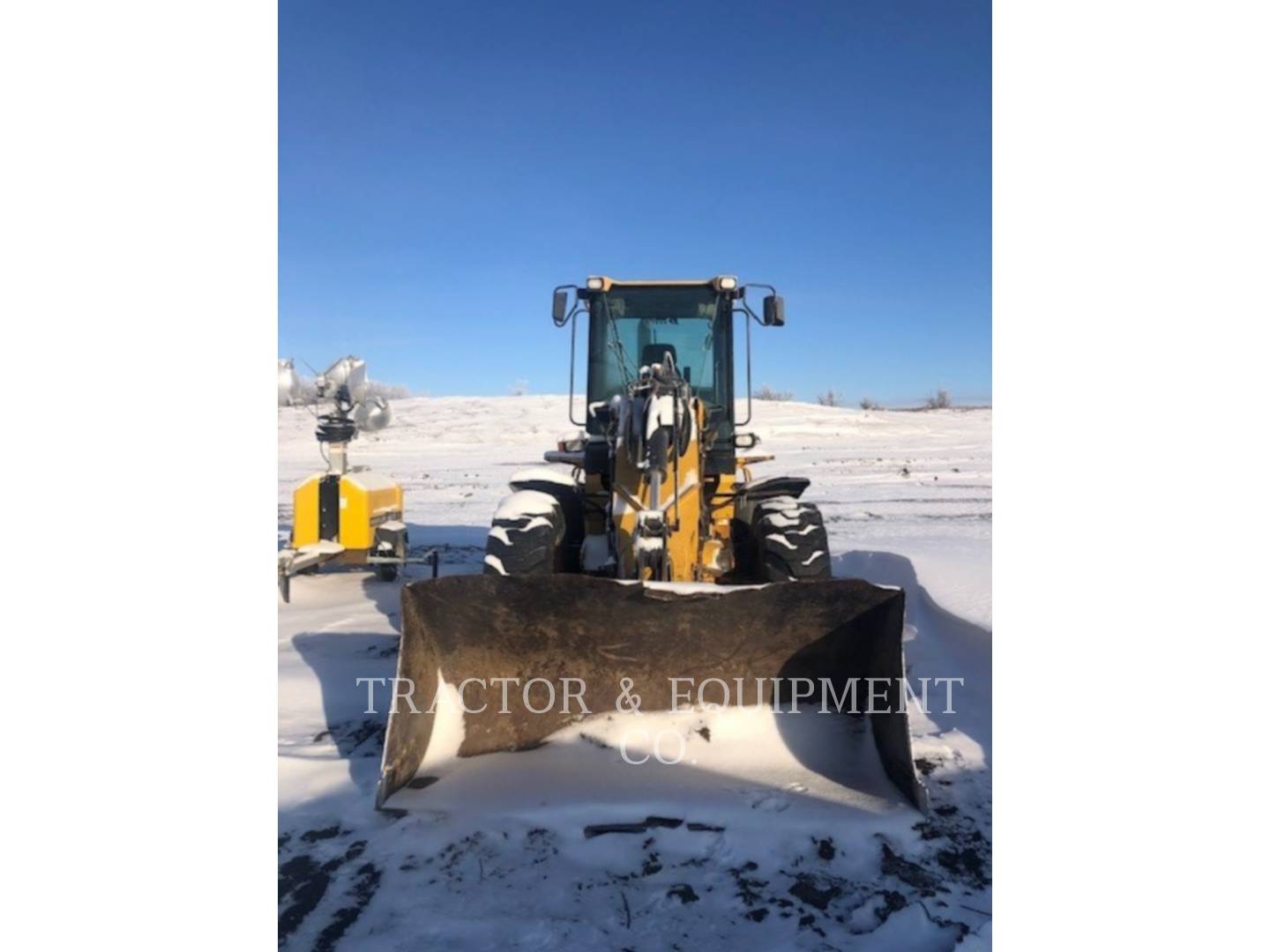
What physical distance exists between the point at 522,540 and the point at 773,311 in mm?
2521

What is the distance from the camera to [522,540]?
177 inches

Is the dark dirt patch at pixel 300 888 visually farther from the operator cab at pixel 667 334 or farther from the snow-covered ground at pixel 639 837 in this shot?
the operator cab at pixel 667 334

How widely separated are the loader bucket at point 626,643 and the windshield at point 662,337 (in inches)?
88.5

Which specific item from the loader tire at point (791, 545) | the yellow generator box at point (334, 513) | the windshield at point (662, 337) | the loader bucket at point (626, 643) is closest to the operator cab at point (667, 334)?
the windshield at point (662, 337)

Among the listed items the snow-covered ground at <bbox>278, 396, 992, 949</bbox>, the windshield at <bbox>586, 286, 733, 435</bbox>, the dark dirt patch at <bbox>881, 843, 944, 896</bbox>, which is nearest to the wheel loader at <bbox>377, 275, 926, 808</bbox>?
the snow-covered ground at <bbox>278, 396, 992, 949</bbox>

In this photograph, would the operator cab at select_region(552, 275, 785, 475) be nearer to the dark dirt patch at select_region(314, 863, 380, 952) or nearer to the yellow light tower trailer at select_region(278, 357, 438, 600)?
the yellow light tower trailer at select_region(278, 357, 438, 600)

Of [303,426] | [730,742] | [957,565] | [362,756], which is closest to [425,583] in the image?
[362,756]

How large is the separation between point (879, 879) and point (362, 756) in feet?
7.68

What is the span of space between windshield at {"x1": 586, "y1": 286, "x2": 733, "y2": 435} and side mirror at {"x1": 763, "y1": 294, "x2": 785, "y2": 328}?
28 centimetres

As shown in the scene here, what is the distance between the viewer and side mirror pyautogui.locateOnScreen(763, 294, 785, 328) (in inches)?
220

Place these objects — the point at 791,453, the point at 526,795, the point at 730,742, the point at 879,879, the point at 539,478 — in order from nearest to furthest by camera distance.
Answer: the point at 879,879 < the point at 526,795 < the point at 730,742 < the point at 539,478 < the point at 791,453

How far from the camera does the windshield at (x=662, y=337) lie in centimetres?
580

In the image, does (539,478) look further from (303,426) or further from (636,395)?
(303,426)

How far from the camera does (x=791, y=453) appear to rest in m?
27.7
